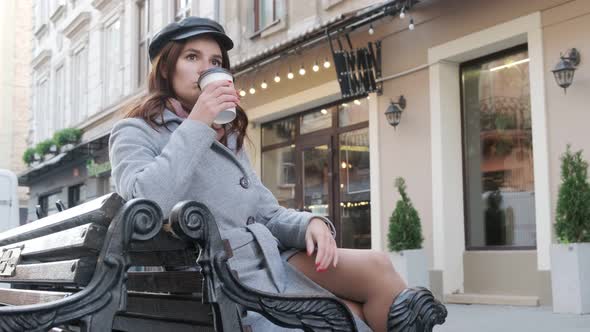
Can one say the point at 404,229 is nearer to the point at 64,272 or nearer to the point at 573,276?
the point at 573,276

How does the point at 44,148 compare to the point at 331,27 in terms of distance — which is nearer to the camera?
the point at 331,27

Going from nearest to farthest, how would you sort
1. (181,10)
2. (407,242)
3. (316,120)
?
(407,242)
(316,120)
(181,10)

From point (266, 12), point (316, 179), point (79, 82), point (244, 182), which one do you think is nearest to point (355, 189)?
point (316, 179)

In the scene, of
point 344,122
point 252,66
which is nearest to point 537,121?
point 344,122

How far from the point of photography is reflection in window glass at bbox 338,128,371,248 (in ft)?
37.5

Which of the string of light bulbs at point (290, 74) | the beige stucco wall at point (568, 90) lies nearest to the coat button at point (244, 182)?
the beige stucco wall at point (568, 90)

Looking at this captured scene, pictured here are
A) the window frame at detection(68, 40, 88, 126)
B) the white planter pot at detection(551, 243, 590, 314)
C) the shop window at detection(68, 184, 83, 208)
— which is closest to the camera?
the white planter pot at detection(551, 243, 590, 314)

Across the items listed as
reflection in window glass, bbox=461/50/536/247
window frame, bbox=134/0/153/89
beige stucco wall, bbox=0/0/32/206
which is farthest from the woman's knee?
beige stucco wall, bbox=0/0/32/206

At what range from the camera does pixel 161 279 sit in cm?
208

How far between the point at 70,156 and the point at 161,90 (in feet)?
67.0

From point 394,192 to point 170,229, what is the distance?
897cm

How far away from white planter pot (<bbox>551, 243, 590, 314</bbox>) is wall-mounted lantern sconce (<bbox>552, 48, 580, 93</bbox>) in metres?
1.83

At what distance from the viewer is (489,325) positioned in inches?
259

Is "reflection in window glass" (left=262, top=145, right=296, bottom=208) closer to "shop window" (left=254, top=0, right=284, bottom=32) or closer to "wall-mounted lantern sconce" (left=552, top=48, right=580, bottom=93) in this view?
"shop window" (left=254, top=0, right=284, bottom=32)
